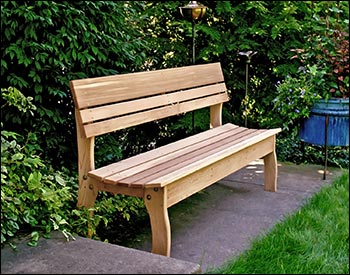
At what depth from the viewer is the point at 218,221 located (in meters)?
3.70

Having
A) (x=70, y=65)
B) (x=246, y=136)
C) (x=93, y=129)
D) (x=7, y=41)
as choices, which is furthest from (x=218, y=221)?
(x=7, y=41)

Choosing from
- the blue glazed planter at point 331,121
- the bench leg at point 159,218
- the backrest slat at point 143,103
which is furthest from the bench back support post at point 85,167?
the blue glazed planter at point 331,121

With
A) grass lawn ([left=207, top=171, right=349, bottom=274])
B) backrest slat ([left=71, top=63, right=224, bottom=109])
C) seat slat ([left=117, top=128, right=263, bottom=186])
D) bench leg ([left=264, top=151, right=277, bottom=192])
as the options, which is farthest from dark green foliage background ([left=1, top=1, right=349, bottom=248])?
bench leg ([left=264, top=151, right=277, bottom=192])

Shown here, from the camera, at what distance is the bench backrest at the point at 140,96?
10.5 feet

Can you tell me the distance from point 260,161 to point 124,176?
2.45 m

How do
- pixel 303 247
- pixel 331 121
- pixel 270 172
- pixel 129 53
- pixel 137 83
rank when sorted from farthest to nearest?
pixel 331 121
pixel 270 172
pixel 129 53
pixel 137 83
pixel 303 247

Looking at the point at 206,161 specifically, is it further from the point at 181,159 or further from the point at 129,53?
the point at 129,53

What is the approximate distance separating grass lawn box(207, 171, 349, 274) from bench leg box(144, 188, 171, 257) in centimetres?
28

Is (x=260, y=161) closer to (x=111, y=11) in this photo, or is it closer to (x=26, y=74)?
(x=111, y=11)

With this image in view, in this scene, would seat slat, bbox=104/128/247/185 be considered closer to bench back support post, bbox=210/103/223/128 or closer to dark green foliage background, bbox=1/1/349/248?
bench back support post, bbox=210/103/223/128

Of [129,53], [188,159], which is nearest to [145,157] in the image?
[188,159]

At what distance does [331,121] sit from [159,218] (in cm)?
214

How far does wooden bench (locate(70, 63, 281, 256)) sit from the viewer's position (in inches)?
116

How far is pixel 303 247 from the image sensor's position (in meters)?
3.18
